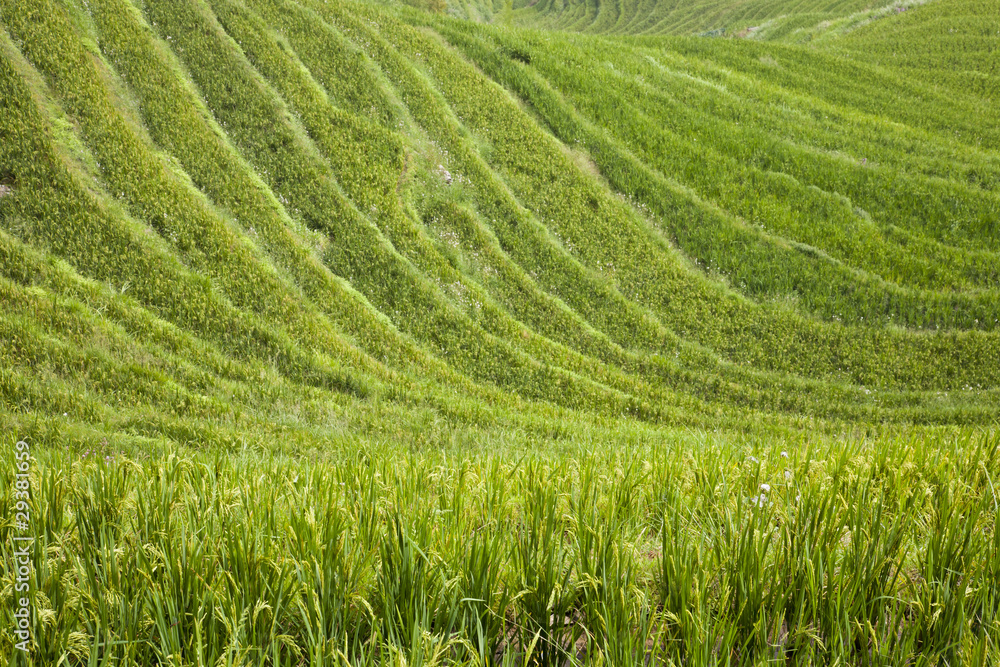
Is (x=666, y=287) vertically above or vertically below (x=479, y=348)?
above

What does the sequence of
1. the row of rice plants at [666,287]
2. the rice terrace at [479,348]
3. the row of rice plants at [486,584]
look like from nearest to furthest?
the row of rice plants at [486,584]
the rice terrace at [479,348]
the row of rice plants at [666,287]

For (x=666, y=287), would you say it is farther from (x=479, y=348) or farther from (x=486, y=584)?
(x=486, y=584)

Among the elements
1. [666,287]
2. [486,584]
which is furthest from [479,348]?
[486,584]

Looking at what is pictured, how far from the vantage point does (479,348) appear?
15.0 m

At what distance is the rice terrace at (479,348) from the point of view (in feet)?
8.83

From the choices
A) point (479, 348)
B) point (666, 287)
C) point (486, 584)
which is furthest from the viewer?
point (666, 287)

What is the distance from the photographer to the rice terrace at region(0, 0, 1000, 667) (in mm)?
2691

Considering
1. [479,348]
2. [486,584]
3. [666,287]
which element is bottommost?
[479,348]

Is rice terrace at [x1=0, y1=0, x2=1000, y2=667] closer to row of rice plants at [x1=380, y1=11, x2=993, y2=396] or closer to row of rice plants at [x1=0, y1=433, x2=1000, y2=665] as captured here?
row of rice plants at [x1=0, y1=433, x2=1000, y2=665]

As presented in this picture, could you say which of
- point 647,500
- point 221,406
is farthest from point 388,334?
point 647,500

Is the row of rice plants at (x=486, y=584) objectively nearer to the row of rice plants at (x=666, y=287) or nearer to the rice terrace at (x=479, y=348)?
the rice terrace at (x=479, y=348)

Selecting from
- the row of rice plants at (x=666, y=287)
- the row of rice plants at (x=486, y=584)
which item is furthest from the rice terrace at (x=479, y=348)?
the row of rice plants at (x=666, y=287)

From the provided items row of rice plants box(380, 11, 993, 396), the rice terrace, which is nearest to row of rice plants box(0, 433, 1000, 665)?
the rice terrace

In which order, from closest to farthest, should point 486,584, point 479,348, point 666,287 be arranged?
point 486,584 → point 479,348 → point 666,287
